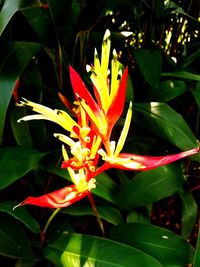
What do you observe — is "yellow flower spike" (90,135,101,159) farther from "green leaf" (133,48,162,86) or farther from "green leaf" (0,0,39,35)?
"green leaf" (133,48,162,86)

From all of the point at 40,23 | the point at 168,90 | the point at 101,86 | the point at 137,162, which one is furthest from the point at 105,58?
the point at 168,90

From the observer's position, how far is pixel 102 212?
0.79 meters

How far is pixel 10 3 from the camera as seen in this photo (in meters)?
0.69

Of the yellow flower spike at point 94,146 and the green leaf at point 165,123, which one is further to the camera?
the green leaf at point 165,123

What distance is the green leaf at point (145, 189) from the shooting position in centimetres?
78

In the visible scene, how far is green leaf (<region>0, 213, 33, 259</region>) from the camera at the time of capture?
0.74 metres

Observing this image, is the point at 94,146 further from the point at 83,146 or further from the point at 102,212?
the point at 102,212

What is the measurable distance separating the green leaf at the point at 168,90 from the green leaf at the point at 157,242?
262mm

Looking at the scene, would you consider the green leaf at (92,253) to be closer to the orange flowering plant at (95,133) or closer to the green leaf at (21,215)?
the green leaf at (21,215)

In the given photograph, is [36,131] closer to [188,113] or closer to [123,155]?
[123,155]

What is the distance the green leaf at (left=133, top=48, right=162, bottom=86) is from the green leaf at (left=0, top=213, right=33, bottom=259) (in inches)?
15.3

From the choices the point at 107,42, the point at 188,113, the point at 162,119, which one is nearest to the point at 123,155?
the point at 107,42

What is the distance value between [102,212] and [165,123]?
0.63 ft

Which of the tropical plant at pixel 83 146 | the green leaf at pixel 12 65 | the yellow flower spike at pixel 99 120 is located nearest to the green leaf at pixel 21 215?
the tropical plant at pixel 83 146
